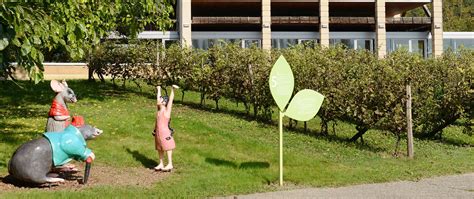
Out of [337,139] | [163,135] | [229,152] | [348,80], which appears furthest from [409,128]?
[163,135]

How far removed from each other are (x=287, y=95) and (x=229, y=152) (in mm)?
2641

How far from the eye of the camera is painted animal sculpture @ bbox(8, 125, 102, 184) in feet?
26.5

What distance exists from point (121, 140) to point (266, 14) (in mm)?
32084

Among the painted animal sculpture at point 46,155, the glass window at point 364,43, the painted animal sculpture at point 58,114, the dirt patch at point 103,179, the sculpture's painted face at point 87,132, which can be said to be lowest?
the dirt patch at point 103,179

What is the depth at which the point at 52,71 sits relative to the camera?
32844 mm

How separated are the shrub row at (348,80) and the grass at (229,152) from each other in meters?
0.71

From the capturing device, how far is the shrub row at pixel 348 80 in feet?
42.3

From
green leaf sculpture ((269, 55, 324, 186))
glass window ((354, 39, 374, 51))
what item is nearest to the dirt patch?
Answer: green leaf sculpture ((269, 55, 324, 186))

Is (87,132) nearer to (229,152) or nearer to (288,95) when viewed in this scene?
(288,95)

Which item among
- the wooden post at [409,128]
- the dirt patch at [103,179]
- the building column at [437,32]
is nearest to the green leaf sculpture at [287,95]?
the dirt patch at [103,179]

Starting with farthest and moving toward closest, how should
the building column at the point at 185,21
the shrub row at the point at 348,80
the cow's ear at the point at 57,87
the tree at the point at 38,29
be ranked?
the building column at the point at 185,21 < the shrub row at the point at 348,80 < the cow's ear at the point at 57,87 < the tree at the point at 38,29

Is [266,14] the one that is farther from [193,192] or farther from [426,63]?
[193,192]

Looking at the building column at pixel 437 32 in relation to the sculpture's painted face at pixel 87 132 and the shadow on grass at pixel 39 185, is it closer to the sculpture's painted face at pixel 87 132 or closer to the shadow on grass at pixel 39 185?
the shadow on grass at pixel 39 185

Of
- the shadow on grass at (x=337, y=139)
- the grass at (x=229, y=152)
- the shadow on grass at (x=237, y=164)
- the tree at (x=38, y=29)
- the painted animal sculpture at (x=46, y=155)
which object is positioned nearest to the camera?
the tree at (x=38, y=29)
